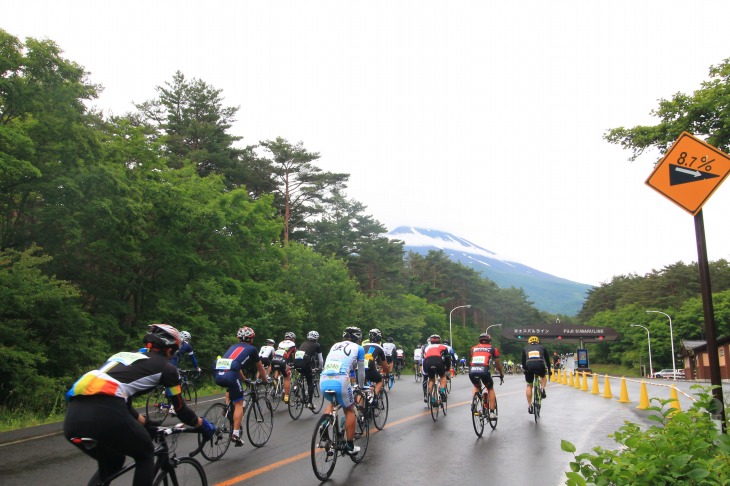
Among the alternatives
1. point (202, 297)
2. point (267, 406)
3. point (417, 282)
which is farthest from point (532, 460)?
point (417, 282)

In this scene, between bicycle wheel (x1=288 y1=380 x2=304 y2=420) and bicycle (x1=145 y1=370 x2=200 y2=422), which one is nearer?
bicycle (x1=145 y1=370 x2=200 y2=422)

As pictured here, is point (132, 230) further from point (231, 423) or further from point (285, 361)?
point (231, 423)

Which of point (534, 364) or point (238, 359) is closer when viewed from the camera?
point (238, 359)

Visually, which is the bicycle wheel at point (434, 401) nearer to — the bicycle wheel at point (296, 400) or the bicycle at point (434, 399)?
the bicycle at point (434, 399)

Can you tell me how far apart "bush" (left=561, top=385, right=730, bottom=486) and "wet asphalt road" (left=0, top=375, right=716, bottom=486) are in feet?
8.97

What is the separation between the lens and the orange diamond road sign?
519 centimetres

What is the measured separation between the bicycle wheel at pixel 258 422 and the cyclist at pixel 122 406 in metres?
4.82

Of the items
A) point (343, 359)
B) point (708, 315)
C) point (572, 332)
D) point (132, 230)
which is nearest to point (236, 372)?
point (343, 359)

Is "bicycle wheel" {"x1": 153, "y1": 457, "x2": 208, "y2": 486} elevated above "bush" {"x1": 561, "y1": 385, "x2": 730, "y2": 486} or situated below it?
below

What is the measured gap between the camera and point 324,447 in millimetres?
7363

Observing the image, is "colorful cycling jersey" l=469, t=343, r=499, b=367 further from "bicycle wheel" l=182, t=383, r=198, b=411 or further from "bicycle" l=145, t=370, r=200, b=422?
"bicycle wheel" l=182, t=383, r=198, b=411

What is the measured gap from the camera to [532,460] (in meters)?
8.70

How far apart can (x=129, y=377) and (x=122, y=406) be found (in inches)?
10.6

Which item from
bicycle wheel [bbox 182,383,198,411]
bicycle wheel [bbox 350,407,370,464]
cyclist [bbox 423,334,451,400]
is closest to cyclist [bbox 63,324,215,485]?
bicycle wheel [bbox 350,407,370,464]
